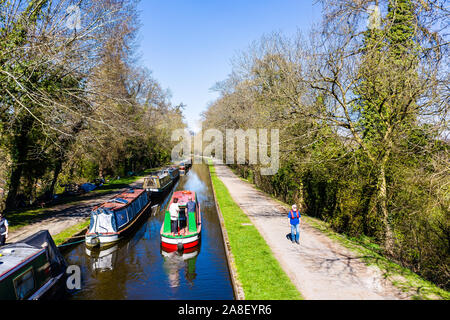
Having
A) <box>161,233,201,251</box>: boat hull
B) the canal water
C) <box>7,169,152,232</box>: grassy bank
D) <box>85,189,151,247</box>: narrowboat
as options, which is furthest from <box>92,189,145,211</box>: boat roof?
<box>7,169,152,232</box>: grassy bank

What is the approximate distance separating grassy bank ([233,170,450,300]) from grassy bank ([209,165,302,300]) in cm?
294

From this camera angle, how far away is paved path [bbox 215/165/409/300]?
717 cm

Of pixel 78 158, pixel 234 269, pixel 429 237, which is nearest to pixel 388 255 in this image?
pixel 429 237

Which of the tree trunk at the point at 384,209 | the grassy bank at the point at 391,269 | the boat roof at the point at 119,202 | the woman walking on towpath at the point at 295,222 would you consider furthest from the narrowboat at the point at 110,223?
the tree trunk at the point at 384,209

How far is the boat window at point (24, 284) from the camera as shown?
6243mm

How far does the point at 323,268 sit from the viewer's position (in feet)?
28.6

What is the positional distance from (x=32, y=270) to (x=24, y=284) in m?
0.38

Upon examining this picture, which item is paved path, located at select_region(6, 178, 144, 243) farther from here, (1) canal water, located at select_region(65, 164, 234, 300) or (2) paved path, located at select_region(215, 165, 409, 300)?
(2) paved path, located at select_region(215, 165, 409, 300)

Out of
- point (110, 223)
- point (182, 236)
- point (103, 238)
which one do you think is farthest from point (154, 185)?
point (182, 236)
